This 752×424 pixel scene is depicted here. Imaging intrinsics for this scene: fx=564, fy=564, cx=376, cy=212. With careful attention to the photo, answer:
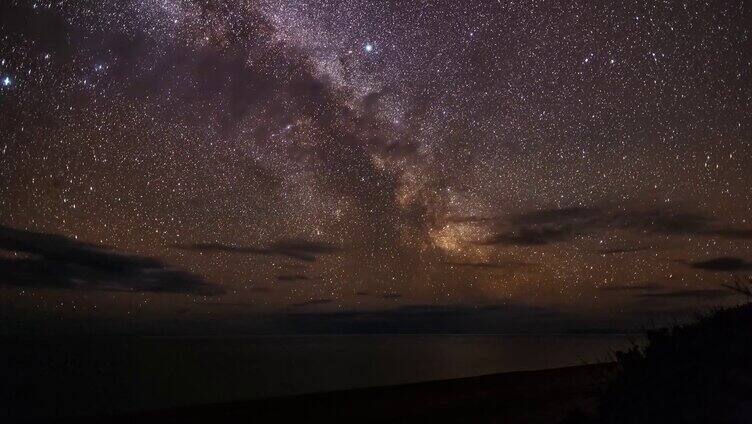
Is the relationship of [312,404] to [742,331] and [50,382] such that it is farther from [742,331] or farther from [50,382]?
[50,382]

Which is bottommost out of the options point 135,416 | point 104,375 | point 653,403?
point 104,375

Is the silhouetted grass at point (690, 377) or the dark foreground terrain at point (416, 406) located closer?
the silhouetted grass at point (690, 377)

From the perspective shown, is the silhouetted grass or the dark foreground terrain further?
the dark foreground terrain

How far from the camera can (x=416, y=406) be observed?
17.3 meters

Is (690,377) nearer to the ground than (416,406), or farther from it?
farther from it

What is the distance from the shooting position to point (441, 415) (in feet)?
50.3

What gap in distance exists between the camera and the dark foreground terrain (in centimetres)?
1505

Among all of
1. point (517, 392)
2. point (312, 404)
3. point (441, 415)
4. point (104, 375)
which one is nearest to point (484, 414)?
point (441, 415)

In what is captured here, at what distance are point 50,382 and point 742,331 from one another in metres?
A: 54.6

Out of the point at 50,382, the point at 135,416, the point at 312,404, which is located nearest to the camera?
the point at 135,416

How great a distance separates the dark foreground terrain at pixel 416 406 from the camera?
15047 millimetres

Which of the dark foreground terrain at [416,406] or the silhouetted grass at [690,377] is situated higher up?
the silhouetted grass at [690,377]

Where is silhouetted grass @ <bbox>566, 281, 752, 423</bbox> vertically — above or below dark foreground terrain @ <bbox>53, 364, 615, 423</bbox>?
above

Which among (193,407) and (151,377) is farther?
(151,377)
